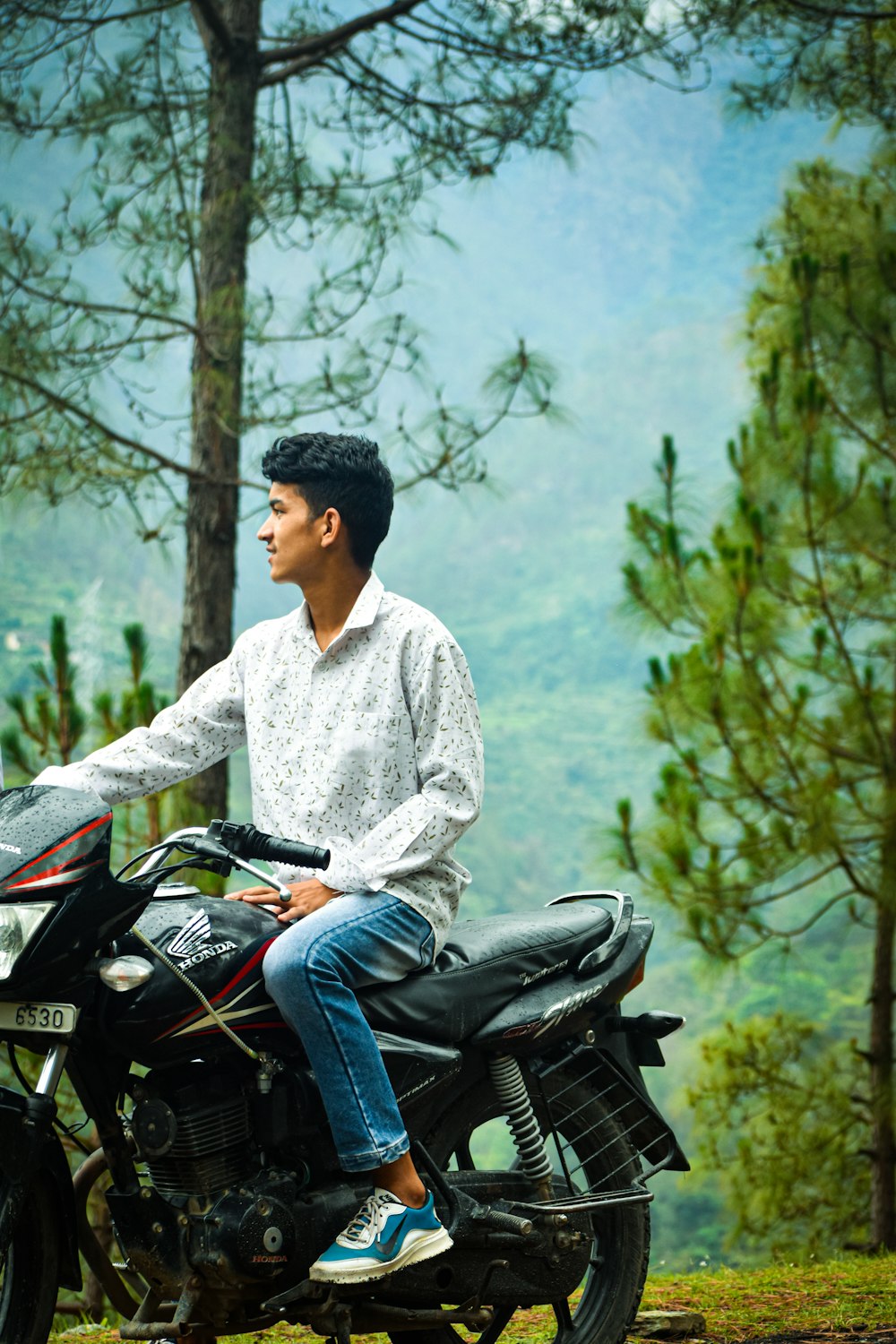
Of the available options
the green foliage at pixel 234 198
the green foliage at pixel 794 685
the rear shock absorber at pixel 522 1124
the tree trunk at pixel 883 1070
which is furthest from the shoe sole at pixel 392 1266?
the tree trunk at pixel 883 1070

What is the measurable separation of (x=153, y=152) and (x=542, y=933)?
4.86m

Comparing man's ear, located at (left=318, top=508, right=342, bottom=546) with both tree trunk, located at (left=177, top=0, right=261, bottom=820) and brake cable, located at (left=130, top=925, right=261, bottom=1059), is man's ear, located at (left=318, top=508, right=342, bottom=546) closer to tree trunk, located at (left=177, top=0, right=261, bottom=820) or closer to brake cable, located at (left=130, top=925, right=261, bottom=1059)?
brake cable, located at (left=130, top=925, right=261, bottom=1059)

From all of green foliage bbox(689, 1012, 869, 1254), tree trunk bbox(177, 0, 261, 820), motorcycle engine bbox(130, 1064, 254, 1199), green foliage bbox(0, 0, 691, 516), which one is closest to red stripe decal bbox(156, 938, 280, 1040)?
motorcycle engine bbox(130, 1064, 254, 1199)

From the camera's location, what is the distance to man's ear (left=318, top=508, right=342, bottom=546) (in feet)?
8.52

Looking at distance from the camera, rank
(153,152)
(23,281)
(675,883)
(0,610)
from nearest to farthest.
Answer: (23,281) < (153,152) < (675,883) < (0,610)

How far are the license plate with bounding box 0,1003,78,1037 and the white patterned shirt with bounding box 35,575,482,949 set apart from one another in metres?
0.46

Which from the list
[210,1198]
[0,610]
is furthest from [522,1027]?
[0,610]

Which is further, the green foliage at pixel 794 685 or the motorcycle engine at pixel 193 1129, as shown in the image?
the green foliage at pixel 794 685

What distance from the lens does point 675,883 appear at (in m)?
7.18

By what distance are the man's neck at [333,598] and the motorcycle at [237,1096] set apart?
51 centimetres

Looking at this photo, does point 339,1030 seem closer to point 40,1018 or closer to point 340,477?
point 40,1018

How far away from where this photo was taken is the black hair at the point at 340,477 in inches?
102

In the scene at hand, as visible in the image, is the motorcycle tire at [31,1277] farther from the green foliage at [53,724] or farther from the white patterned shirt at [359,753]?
the green foliage at [53,724]

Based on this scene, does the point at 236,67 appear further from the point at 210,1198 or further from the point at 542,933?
the point at 210,1198
